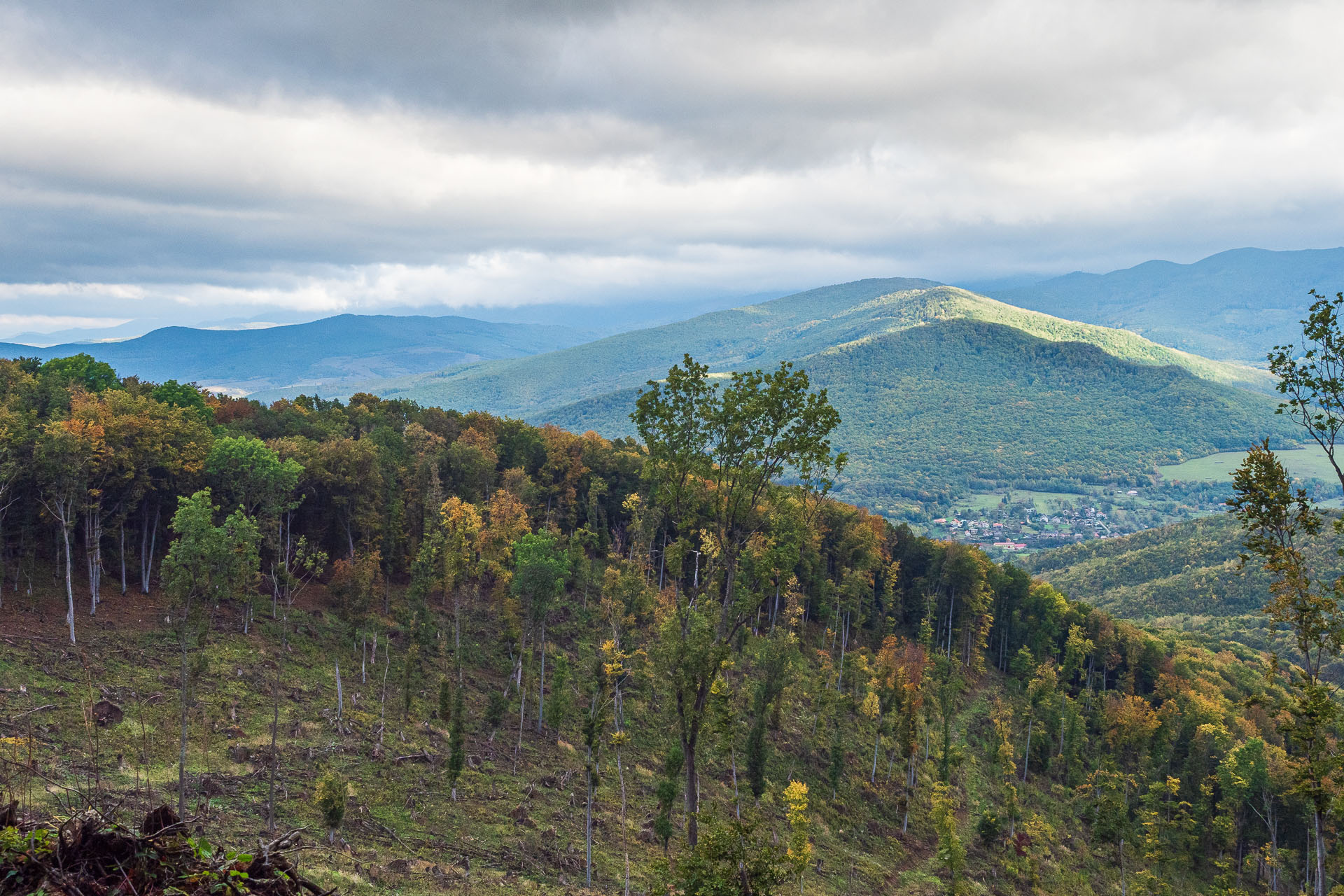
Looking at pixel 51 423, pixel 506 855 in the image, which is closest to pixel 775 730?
pixel 506 855

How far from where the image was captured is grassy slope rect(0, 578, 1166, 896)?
2533cm

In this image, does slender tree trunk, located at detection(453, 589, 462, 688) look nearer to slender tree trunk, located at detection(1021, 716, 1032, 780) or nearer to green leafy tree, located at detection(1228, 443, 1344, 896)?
green leafy tree, located at detection(1228, 443, 1344, 896)

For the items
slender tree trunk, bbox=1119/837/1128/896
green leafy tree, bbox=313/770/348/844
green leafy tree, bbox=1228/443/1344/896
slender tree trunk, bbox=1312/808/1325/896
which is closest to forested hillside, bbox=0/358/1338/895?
green leafy tree, bbox=313/770/348/844

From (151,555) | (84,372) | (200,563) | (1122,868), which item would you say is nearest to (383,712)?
(200,563)

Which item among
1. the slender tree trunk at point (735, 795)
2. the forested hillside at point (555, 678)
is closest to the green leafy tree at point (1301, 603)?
the forested hillside at point (555, 678)

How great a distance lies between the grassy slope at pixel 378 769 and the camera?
997 inches

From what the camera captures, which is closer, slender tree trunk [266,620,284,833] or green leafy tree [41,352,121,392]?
slender tree trunk [266,620,284,833]

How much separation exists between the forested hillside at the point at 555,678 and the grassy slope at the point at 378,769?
0.70 feet

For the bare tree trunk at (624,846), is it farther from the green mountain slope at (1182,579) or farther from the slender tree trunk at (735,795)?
the green mountain slope at (1182,579)

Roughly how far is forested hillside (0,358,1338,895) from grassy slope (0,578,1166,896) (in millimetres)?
215

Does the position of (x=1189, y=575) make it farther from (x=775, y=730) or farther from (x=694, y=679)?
(x=694, y=679)

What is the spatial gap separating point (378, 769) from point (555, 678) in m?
11.6

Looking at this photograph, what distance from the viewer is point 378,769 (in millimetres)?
33281

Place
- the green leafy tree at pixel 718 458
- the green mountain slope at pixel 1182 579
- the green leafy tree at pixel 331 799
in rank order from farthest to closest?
the green mountain slope at pixel 1182 579 → the green leafy tree at pixel 331 799 → the green leafy tree at pixel 718 458
